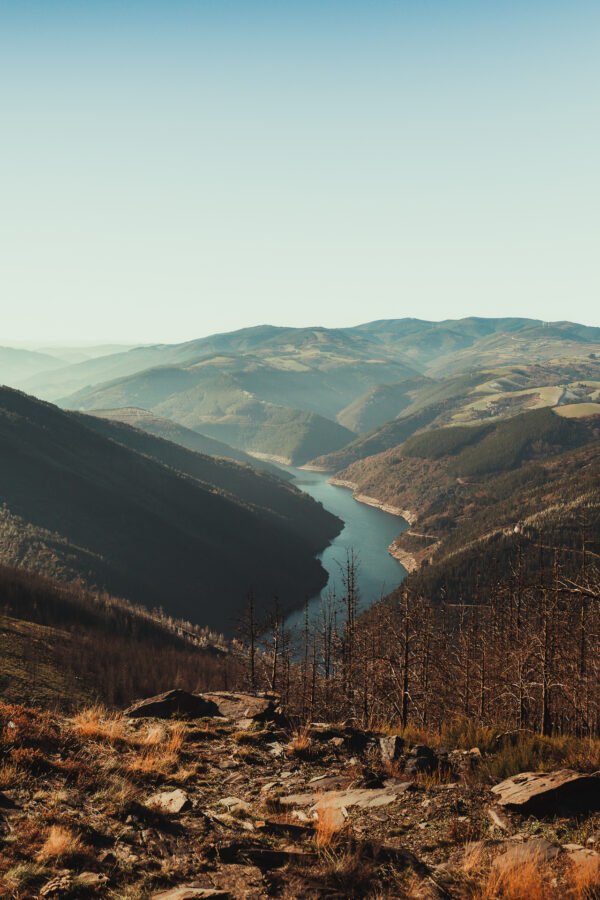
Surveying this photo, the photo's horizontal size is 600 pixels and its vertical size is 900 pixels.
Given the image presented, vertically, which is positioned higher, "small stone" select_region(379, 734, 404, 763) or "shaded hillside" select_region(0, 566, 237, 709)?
"small stone" select_region(379, 734, 404, 763)

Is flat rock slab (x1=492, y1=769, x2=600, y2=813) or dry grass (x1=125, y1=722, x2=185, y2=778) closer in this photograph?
flat rock slab (x1=492, y1=769, x2=600, y2=813)

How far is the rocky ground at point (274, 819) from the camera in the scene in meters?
12.3

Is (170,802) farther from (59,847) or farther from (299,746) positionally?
(299,746)

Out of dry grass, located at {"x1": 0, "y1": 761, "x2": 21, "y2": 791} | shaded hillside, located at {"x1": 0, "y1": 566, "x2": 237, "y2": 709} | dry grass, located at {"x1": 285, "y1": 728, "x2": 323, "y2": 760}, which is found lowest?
shaded hillside, located at {"x1": 0, "y1": 566, "x2": 237, "y2": 709}

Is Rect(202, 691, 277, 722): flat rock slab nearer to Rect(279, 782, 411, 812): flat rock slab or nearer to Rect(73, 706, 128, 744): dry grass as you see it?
Rect(73, 706, 128, 744): dry grass

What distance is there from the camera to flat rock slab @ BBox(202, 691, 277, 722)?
27.7 metres

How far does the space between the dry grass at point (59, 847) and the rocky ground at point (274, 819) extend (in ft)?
0.10

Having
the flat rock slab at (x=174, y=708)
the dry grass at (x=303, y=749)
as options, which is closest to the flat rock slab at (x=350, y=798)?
the dry grass at (x=303, y=749)

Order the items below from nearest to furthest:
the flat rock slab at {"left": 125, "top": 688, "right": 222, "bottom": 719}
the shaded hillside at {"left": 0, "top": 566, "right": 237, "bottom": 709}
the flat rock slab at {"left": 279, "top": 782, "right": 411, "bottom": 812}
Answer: the flat rock slab at {"left": 279, "top": 782, "right": 411, "bottom": 812} → the flat rock slab at {"left": 125, "top": 688, "right": 222, "bottom": 719} → the shaded hillside at {"left": 0, "top": 566, "right": 237, "bottom": 709}

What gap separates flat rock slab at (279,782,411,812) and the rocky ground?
0.21 ft

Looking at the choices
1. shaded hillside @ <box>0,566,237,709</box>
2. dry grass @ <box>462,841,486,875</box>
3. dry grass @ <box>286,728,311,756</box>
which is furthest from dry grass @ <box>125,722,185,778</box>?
shaded hillside @ <box>0,566,237,709</box>

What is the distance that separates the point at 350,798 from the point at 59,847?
8648 millimetres

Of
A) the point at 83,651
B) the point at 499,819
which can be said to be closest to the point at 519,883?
the point at 499,819

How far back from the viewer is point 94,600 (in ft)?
488
